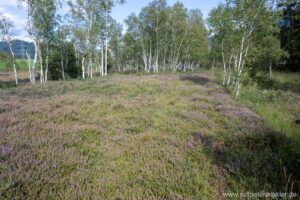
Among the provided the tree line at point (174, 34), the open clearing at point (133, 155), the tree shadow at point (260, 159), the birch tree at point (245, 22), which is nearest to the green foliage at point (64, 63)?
the tree line at point (174, 34)

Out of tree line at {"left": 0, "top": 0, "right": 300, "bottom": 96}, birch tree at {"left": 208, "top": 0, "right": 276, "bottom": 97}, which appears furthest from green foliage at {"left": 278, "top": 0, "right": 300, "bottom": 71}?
birch tree at {"left": 208, "top": 0, "right": 276, "bottom": 97}

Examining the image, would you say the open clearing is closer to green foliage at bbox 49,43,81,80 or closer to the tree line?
the tree line

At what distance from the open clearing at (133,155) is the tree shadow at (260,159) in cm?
2

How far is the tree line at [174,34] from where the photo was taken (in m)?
13.8

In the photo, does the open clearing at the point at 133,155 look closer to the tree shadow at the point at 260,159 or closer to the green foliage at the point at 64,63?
the tree shadow at the point at 260,159

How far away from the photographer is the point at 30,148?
423 centimetres

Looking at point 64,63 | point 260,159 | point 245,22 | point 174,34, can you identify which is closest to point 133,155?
point 260,159

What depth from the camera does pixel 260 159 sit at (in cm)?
415

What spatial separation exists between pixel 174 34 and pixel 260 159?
128 feet

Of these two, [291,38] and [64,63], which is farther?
[64,63]

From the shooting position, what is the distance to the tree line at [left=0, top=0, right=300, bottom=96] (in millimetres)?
13805

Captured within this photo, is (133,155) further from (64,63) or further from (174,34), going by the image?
(174,34)

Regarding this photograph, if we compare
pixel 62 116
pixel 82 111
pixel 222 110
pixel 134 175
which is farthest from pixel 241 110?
pixel 62 116

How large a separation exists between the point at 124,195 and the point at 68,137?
264 centimetres
